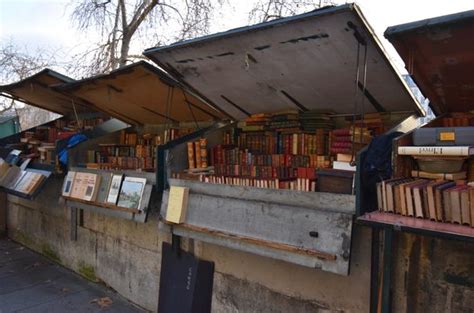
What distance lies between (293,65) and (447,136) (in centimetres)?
129

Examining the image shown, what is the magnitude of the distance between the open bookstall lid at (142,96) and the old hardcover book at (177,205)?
47.1 inches

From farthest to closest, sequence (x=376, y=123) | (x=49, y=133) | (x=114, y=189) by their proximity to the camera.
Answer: (x=49, y=133) < (x=114, y=189) < (x=376, y=123)

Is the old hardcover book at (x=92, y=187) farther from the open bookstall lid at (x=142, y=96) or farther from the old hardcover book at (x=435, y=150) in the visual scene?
the old hardcover book at (x=435, y=150)

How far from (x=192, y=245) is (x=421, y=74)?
2.70m

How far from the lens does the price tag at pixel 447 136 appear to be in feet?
7.05

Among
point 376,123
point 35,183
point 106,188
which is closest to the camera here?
point 376,123

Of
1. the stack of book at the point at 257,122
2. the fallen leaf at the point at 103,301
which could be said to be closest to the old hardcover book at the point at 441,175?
the stack of book at the point at 257,122

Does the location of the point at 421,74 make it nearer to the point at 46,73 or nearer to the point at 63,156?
the point at 63,156

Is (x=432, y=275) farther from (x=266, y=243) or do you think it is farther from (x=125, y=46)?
(x=125, y=46)

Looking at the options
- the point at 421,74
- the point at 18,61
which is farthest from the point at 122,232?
the point at 18,61

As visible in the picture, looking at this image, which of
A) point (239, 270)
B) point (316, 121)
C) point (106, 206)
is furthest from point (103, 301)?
point (316, 121)

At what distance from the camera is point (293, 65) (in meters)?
2.96

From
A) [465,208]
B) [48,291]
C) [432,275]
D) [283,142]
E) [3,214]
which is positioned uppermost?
[283,142]

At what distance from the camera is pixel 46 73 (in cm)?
505
